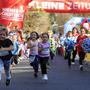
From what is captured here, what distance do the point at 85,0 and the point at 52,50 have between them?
584 inches

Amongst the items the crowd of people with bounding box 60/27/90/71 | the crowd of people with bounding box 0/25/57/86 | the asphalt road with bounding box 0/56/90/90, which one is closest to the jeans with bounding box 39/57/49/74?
the crowd of people with bounding box 0/25/57/86

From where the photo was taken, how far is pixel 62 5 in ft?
129

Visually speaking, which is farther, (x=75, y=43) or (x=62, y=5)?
(x=62, y=5)

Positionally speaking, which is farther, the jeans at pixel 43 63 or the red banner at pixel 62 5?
the red banner at pixel 62 5

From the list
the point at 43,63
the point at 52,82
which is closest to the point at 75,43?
the point at 43,63

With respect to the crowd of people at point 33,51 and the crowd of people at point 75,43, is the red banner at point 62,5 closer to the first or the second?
the crowd of people at point 75,43

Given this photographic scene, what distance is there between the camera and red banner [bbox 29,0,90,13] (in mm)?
38500

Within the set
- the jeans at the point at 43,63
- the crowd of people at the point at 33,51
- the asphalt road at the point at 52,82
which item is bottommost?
the asphalt road at the point at 52,82

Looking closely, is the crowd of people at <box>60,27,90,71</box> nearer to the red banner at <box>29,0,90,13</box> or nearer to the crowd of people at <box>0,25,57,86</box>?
the crowd of people at <box>0,25,57,86</box>

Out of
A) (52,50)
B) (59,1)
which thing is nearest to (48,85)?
(52,50)

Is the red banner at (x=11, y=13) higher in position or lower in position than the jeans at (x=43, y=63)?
higher

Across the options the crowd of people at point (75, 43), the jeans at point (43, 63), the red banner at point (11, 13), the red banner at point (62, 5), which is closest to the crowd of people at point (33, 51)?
the jeans at point (43, 63)

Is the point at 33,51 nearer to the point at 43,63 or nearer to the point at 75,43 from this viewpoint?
the point at 43,63

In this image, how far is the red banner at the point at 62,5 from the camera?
38.5m
